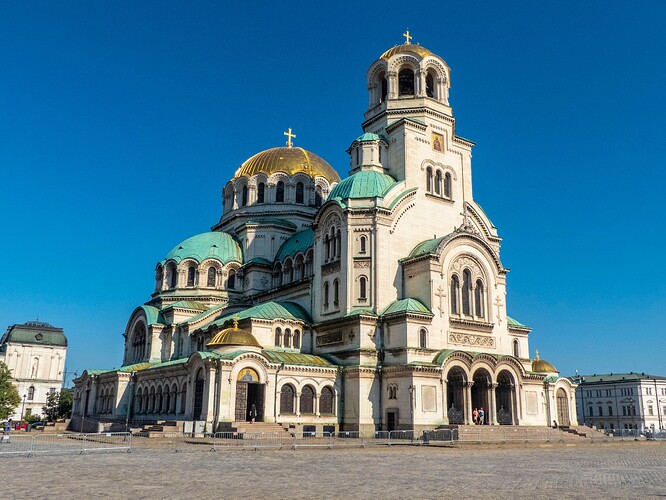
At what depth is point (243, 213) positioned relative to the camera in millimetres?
59000

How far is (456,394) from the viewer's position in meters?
40.2

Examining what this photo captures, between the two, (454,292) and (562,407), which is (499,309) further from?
(562,407)

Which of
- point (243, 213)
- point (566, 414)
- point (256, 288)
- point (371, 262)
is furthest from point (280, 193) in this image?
point (566, 414)

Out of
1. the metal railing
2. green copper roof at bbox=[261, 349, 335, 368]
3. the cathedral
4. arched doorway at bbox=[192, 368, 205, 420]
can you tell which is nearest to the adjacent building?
the cathedral

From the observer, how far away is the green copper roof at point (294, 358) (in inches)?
1516

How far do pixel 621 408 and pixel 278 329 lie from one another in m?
73.9

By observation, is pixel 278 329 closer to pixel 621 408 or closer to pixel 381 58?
pixel 381 58

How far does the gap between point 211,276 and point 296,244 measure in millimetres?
9109

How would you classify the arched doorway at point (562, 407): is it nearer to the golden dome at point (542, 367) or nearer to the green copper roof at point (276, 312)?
the golden dome at point (542, 367)

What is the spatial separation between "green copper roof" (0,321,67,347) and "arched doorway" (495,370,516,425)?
71033mm

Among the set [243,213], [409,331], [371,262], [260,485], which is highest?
[243,213]

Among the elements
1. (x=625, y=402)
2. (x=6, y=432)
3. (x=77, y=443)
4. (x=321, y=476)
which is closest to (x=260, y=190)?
(x=6, y=432)

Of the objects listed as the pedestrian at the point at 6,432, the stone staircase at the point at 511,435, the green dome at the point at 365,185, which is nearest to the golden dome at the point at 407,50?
the green dome at the point at 365,185

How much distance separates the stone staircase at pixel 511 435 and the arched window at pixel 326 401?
341 inches
